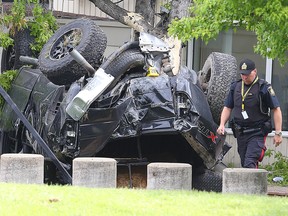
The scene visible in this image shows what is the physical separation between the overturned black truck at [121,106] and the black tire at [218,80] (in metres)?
0.01

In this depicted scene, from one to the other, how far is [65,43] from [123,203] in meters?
6.18

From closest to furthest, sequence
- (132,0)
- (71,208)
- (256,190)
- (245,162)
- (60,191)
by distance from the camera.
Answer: (71,208)
(60,191)
(256,190)
(245,162)
(132,0)

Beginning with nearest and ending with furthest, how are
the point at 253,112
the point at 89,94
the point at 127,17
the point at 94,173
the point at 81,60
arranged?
the point at 94,173 < the point at 253,112 < the point at 89,94 < the point at 81,60 < the point at 127,17

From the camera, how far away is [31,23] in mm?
17469

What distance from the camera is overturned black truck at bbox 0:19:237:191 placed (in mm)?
13555

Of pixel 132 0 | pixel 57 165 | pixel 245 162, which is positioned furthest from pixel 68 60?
pixel 132 0

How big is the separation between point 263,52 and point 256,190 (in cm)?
170

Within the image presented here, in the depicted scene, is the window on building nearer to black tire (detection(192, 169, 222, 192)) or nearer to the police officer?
black tire (detection(192, 169, 222, 192))

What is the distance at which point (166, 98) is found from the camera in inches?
535

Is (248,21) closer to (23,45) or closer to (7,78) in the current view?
(7,78)

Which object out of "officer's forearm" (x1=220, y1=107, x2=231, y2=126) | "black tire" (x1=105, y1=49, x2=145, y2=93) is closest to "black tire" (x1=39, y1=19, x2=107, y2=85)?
"black tire" (x1=105, y1=49, x2=145, y2=93)

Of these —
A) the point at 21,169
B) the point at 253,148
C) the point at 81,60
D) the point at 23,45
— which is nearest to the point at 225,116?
the point at 253,148

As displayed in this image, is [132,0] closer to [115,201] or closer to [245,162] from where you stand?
[245,162]

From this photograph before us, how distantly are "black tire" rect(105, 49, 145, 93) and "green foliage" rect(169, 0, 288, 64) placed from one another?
1877 millimetres
